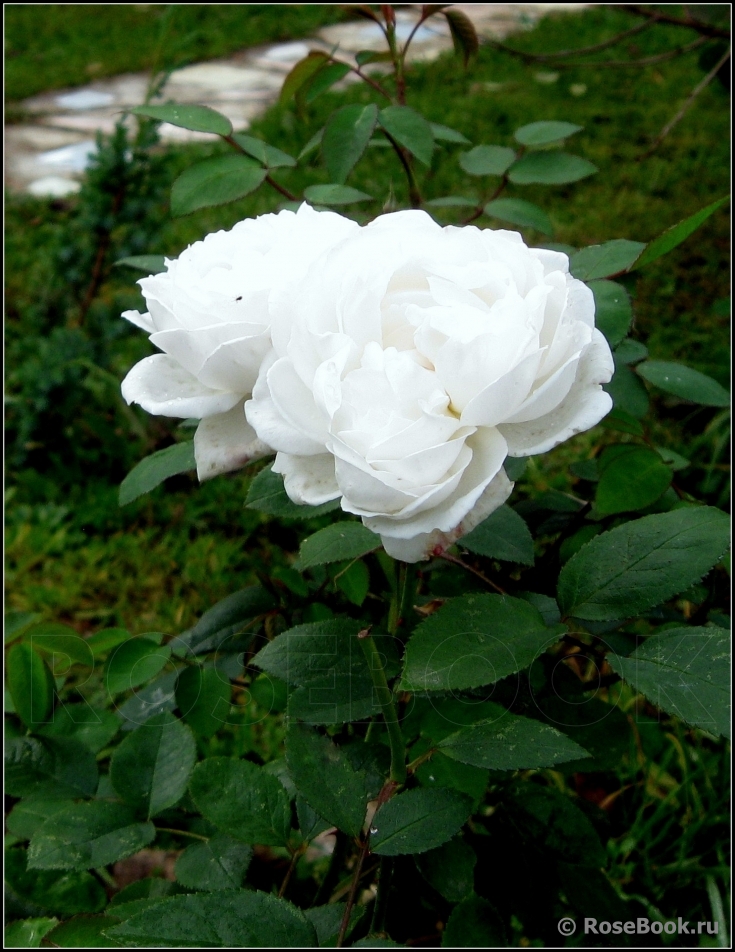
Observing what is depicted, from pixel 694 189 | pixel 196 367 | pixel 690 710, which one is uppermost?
pixel 196 367

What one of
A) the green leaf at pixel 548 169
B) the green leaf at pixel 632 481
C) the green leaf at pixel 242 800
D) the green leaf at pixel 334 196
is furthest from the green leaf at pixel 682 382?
the green leaf at pixel 242 800

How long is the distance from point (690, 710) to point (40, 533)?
60.1 inches

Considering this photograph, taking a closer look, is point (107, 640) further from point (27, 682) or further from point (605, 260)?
point (605, 260)

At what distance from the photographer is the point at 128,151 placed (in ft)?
6.74

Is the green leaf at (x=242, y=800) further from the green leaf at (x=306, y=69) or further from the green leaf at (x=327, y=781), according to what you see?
the green leaf at (x=306, y=69)

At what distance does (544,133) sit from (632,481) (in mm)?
439

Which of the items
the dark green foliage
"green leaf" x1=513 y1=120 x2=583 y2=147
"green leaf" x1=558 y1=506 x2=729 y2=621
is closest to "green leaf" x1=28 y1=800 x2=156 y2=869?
the dark green foliage

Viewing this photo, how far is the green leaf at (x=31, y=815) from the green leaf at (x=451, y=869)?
0.35 m

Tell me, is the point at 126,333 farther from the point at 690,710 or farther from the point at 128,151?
the point at 690,710

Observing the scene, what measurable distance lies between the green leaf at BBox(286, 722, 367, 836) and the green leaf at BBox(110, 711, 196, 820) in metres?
0.19

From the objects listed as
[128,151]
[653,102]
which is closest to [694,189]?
[653,102]

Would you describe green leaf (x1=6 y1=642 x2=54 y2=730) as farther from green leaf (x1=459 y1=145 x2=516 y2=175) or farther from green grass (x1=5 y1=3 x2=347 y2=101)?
green grass (x1=5 y1=3 x2=347 y2=101)

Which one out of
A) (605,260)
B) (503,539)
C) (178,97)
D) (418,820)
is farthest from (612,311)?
(178,97)

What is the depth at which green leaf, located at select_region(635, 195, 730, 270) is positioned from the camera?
1.99 ft
